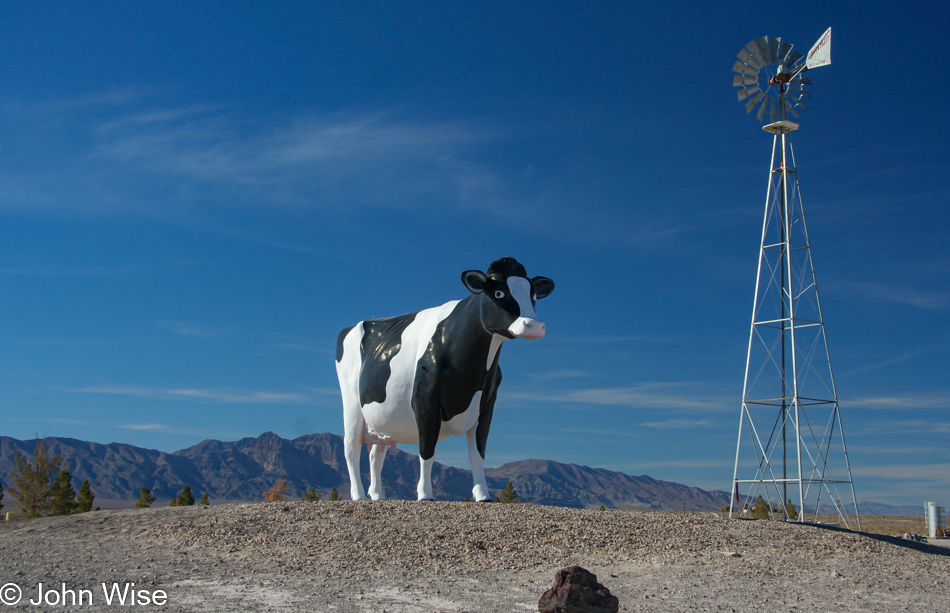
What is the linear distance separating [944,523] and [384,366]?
3015 cm

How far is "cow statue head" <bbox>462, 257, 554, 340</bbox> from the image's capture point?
14711mm

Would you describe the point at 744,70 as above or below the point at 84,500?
above

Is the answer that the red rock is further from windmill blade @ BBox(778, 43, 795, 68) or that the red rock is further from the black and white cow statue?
windmill blade @ BBox(778, 43, 795, 68)

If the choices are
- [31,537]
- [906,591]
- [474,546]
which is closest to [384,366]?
[474,546]

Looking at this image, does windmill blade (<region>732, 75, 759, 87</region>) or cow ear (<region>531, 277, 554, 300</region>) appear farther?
windmill blade (<region>732, 75, 759, 87</region>)

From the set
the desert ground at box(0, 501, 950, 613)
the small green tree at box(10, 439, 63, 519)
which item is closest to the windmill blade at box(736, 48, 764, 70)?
the desert ground at box(0, 501, 950, 613)

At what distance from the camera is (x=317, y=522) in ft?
44.2

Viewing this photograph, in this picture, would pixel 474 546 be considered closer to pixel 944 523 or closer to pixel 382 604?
pixel 382 604

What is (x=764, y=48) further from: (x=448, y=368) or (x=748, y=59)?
(x=448, y=368)

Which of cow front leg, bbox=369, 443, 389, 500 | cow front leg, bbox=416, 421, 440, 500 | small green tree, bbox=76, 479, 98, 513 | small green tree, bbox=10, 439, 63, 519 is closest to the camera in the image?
cow front leg, bbox=416, 421, 440, 500

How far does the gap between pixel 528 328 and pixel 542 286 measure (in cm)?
192

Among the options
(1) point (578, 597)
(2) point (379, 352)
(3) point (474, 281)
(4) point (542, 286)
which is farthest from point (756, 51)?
(1) point (578, 597)

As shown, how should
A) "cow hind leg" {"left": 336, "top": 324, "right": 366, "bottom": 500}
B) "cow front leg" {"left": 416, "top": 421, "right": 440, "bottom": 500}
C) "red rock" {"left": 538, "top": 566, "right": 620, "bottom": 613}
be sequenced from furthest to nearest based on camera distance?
1. "cow hind leg" {"left": 336, "top": 324, "right": 366, "bottom": 500}
2. "cow front leg" {"left": 416, "top": 421, "right": 440, "bottom": 500}
3. "red rock" {"left": 538, "top": 566, "right": 620, "bottom": 613}

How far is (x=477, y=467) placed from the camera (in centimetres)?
1588
